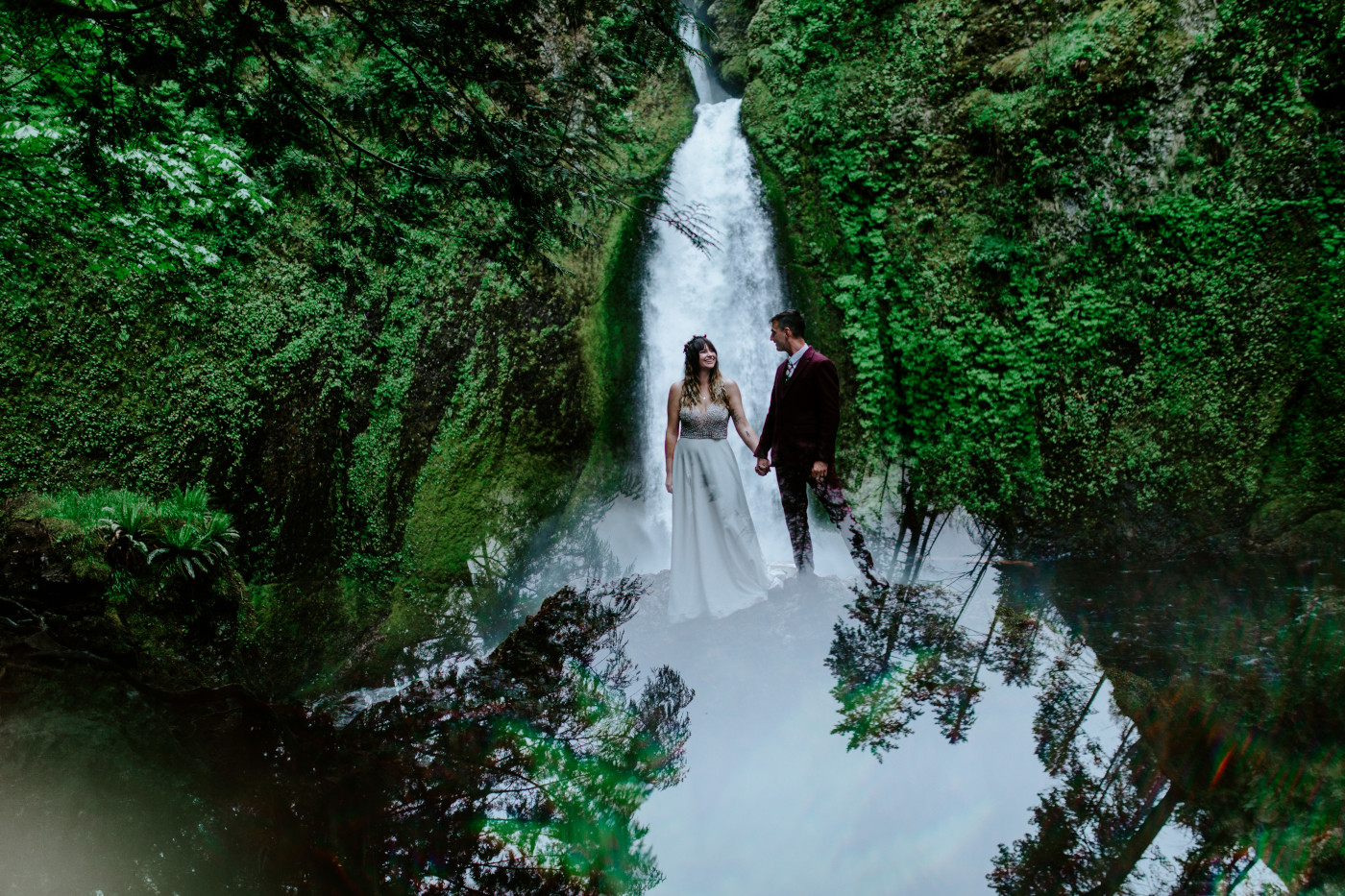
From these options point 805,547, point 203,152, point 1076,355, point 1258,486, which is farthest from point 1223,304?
point 203,152

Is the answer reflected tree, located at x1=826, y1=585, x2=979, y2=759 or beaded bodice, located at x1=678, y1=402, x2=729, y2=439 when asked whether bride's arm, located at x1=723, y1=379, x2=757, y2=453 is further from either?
reflected tree, located at x1=826, y1=585, x2=979, y2=759

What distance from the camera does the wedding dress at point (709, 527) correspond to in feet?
15.7

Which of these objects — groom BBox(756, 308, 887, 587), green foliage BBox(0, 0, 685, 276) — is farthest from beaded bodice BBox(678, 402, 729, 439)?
green foliage BBox(0, 0, 685, 276)

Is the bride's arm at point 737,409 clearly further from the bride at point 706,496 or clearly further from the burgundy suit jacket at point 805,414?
the burgundy suit jacket at point 805,414

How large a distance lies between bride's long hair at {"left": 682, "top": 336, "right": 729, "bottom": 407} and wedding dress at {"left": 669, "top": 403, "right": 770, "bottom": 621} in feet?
0.21

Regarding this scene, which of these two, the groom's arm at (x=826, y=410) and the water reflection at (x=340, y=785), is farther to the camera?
the groom's arm at (x=826, y=410)

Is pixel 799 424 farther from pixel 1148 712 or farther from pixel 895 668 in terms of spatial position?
pixel 1148 712

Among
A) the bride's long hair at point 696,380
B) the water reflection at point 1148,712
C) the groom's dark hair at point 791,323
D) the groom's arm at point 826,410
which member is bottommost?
the water reflection at point 1148,712

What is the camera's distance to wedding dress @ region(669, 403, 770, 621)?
15.7ft

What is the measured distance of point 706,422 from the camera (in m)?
4.75

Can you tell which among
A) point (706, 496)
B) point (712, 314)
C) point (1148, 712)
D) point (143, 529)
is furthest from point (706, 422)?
point (143, 529)

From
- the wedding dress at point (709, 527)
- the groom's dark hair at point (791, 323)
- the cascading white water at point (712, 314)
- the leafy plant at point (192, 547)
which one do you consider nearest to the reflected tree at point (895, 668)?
the wedding dress at point (709, 527)

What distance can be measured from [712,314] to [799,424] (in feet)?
12.0

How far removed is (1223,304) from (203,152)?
9.77 m
